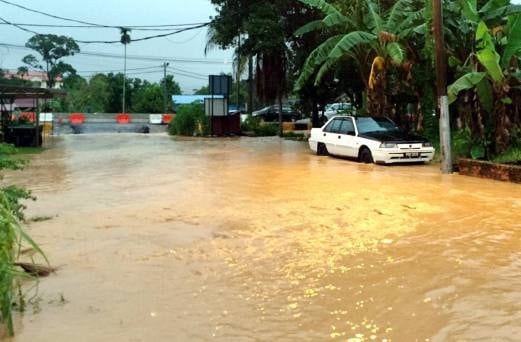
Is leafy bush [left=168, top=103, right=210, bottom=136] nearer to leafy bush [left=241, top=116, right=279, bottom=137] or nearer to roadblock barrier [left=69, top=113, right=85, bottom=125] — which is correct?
leafy bush [left=241, top=116, right=279, bottom=137]

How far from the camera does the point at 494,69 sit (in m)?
13.2

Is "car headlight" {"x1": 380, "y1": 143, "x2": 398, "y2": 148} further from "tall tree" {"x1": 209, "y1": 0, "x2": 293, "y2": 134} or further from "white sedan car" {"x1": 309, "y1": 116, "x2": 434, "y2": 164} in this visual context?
"tall tree" {"x1": 209, "y1": 0, "x2": 293, "y2": 134}

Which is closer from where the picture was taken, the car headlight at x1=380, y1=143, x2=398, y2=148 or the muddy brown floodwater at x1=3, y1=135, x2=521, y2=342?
the muddy brown floodwater at x1=3, y1=135, x2=521, y2=342

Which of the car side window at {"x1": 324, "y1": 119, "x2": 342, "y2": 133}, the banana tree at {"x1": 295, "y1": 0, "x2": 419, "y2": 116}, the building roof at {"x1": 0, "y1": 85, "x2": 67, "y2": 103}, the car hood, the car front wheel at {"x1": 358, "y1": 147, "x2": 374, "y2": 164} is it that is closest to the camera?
the car hood

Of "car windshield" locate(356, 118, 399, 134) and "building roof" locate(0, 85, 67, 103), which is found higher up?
"building roof" locate(0, 85, 67, 103)

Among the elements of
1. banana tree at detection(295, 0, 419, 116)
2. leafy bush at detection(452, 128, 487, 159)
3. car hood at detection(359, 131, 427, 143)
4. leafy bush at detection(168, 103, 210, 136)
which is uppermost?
banana tree at detection(295, 0, 419, 116)

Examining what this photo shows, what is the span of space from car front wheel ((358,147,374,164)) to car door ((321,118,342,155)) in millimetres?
1450

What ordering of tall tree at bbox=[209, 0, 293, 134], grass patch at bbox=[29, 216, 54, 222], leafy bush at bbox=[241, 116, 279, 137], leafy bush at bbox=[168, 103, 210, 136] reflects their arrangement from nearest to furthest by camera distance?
grass patch at bbox=[29, 216, 54, 222], tall tree at bbox=[209, 0, 293, 134], leafy bush at bbox=[168, 103, 210, 136], leafy bush at bbox=[241, 116, 279, 137]

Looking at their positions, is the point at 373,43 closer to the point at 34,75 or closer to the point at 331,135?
the point at 331,135

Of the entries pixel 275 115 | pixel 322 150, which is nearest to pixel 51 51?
pixel 275 115

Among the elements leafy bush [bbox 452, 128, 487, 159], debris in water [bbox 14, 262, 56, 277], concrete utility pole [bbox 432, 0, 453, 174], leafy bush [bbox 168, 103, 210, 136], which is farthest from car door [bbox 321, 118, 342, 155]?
leafy bush [bbox 168, 103, 210, 136]

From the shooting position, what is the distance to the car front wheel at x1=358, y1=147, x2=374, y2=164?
1702 cm

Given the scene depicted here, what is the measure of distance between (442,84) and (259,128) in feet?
68.9

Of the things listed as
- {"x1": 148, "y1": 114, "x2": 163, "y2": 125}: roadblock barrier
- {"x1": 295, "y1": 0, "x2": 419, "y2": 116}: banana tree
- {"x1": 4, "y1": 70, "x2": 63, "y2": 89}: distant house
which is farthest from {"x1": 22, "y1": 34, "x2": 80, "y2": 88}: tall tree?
{"x1": 295, "y1": 0, "x2": 419, "y2": 116}: banana tree
